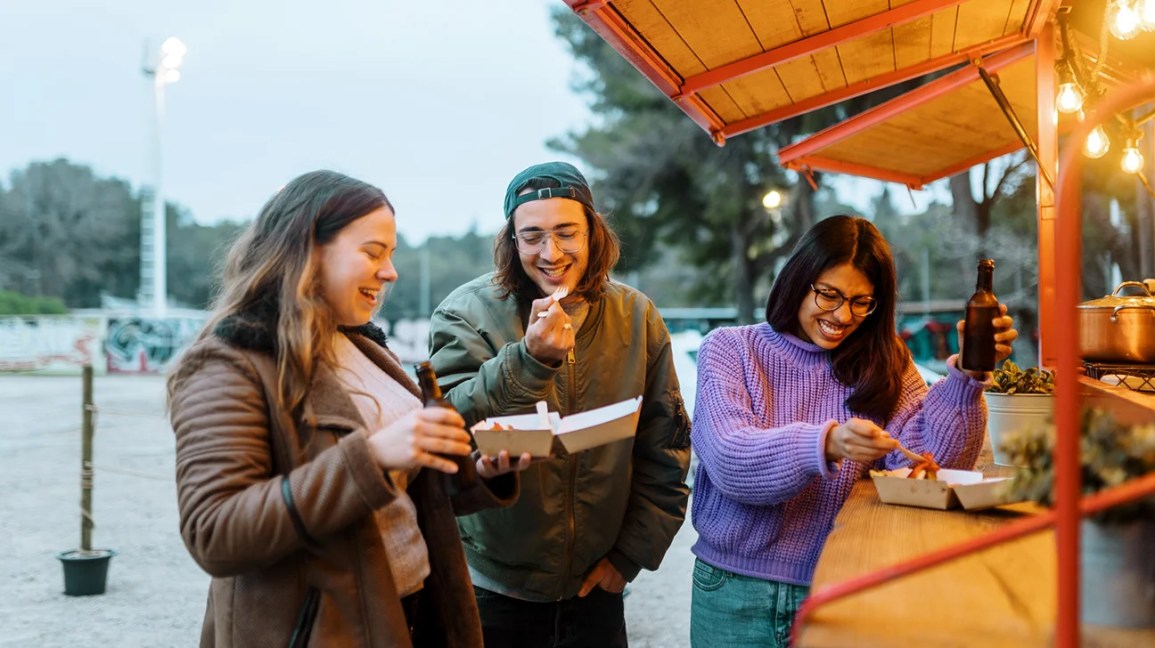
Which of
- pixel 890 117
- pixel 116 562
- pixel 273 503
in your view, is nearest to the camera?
pixel 273 503

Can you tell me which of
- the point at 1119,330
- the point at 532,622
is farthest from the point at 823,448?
the point at 1119,330

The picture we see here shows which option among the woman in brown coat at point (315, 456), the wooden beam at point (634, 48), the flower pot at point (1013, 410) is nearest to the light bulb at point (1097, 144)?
the wooden beam at point (634, 48)

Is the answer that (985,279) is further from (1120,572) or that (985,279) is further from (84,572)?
(84,572)

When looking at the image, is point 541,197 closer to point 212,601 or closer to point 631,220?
point 212,601

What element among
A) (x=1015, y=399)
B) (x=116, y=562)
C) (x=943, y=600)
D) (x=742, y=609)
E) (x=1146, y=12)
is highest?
(x=1146, y=12)

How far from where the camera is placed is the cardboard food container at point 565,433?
1.94m

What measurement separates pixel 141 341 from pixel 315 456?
1145 inches

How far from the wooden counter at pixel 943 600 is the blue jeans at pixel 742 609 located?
559 millimetres

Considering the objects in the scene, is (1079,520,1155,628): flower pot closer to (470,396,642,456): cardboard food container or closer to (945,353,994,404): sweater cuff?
(470,396,642,456): cardboard food container

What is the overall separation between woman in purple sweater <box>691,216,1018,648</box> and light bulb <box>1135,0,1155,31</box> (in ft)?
7.51

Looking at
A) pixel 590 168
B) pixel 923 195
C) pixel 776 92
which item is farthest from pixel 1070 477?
pixel 590 168

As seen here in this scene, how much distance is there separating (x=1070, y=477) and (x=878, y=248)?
150cm

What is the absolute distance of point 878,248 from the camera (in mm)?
2469

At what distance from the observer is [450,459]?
6.89 feet
